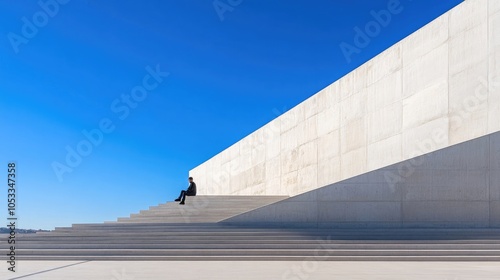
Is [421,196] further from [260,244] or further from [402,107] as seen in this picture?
[402,107]

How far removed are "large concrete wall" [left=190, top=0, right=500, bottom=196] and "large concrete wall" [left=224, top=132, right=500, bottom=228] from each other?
1.44 m

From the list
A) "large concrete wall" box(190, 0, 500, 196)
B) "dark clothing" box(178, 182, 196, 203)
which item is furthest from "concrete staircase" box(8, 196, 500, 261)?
"dark clothing" box(178, 182, 196, 203)

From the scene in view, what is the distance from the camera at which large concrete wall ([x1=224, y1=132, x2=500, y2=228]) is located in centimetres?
1201

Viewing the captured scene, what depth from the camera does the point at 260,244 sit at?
1078cm

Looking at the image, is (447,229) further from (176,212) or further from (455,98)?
(176,212)

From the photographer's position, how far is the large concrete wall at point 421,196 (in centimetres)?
1201

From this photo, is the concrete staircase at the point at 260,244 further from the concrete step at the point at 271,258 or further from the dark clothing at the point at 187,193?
the dark clothing at the point at 187,193
